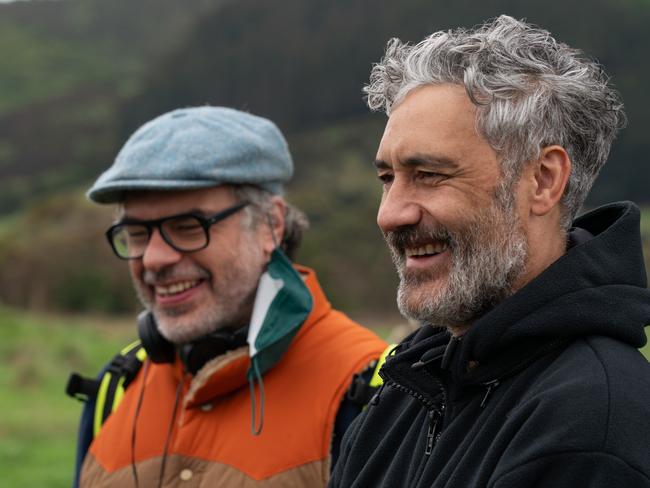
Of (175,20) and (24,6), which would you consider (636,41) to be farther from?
(24,6)

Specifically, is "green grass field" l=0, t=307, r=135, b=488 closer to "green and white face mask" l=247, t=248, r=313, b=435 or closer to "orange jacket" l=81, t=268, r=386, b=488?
"orange jacket" l=81, t=268, r=386, b=488

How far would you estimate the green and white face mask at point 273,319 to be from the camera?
3543 mm

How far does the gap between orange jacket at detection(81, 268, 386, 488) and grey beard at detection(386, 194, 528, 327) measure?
3.91 ft

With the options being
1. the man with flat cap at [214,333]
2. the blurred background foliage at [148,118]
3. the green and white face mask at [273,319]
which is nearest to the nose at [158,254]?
the man with flat cap at [214,333]

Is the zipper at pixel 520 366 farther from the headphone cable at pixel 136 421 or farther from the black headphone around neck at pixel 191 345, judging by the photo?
the headphone cable at pixel 136 421

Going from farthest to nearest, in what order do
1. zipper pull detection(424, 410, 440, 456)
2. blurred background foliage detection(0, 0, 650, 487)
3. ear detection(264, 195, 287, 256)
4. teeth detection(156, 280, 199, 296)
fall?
blurred background foliage detection(0, 0, 650, 487) < ear detection(264, 195, 287, 256) < teeth detection(156, 280, 199, 296) < zipper pull detection(424, 410, 440, 456)

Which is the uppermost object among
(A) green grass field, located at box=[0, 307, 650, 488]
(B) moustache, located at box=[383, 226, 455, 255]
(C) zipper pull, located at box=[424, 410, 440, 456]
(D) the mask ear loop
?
(B) moustache, located at box=[383, 226, 455, 255]

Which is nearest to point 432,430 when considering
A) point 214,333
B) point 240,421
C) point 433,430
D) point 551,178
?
point 433,430

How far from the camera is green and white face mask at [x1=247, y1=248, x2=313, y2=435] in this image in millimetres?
3543

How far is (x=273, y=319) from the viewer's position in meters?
3.62

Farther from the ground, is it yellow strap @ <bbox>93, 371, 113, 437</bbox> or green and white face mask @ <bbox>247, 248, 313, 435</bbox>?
green and white face mask @ <bbox>247, 248, 313, 435</bbox>

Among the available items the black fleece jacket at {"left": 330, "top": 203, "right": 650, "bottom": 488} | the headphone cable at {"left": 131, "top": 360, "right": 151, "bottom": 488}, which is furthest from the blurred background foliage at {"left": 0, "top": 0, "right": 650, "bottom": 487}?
the black fleece jacket at {"left": 330, "top": 203, "right": 650, "bottom": 488}

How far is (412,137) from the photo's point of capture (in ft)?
7.83

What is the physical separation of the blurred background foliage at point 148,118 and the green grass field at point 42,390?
4 cm
